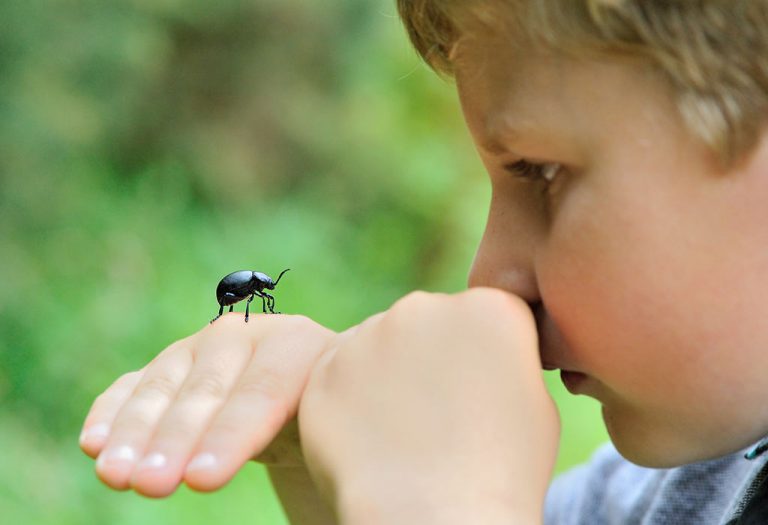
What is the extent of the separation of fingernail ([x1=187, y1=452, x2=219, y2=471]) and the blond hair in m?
0.43

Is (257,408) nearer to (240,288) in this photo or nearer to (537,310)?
(537,310)

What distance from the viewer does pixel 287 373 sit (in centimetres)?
96

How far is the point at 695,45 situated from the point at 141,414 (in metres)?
0.53

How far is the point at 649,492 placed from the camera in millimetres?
1404

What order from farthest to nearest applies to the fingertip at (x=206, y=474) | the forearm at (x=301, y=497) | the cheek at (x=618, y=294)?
1. the forearm at (x=301, y=497)
2. the cheek at (x=618, y=294)
3. the fingertip at (x=206, y=474)

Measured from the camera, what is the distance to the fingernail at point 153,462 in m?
0.81

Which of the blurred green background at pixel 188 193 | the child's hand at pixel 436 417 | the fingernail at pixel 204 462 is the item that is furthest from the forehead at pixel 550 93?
the blurred green background at pixel 188 193

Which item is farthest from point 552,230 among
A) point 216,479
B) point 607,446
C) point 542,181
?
point 607,446

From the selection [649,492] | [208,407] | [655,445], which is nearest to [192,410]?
[208,407]

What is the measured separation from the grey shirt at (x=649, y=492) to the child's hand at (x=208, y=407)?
500mm

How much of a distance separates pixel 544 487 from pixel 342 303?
209cm

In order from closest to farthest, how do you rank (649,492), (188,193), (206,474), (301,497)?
(206,474)
(301,497)
(649,492)
(188,193)

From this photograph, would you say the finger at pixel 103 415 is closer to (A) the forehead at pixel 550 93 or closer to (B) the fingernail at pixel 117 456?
(B) the fingernail at pixel 117 456

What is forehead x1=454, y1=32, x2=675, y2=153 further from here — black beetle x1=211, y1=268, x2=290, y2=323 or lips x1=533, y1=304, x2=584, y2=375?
black beetle x1=211, y1=268, x2=290, y2=323
